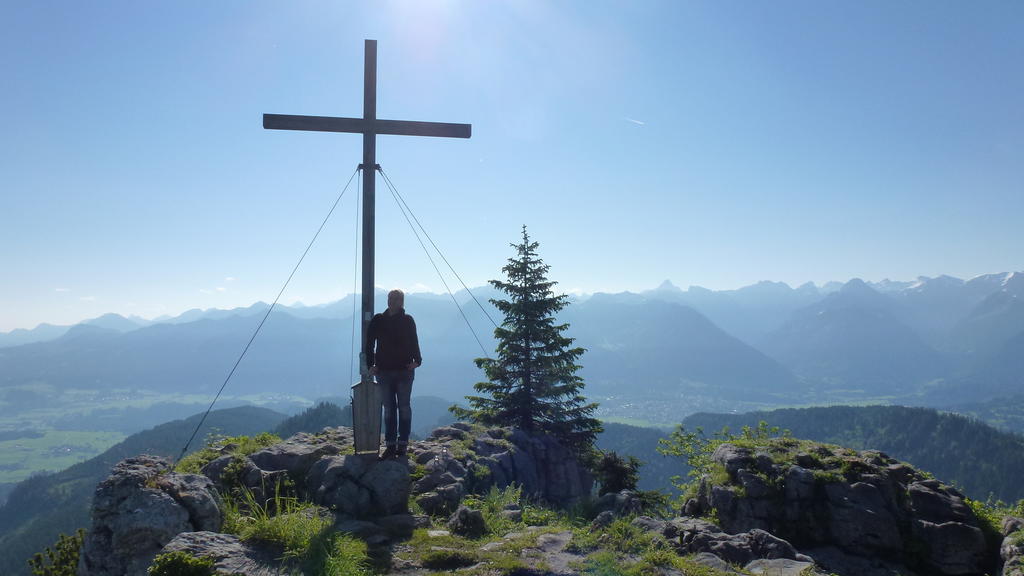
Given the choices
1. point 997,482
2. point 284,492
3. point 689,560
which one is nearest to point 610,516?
point 689,560

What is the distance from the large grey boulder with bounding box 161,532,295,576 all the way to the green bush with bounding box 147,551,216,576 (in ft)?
1.08

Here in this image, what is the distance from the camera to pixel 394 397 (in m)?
9.45

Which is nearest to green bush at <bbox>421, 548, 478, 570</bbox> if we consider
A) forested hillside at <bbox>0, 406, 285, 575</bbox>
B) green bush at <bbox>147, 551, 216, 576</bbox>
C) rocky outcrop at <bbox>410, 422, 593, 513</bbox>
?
rocky outcrop at <bbox>410, 422, 593, 513</bbox>

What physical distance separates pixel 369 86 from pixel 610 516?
9.17m

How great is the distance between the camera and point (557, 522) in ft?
30.6

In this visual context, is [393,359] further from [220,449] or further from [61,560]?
[61,560]

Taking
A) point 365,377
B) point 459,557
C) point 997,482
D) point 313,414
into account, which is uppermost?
point 365,377

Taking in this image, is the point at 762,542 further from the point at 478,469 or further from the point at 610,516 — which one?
the point at 478,469

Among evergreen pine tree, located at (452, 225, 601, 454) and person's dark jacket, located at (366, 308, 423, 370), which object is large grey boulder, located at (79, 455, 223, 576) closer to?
person's dark jacket, located at (366, 308, 423, 370)

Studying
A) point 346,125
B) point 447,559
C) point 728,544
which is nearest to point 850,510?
point 728,544

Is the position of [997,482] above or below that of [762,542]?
below

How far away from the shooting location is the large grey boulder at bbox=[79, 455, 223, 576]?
5.70 meters

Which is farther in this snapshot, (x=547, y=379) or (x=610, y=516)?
(x=547, y=379)

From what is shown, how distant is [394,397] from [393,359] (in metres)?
0.76
